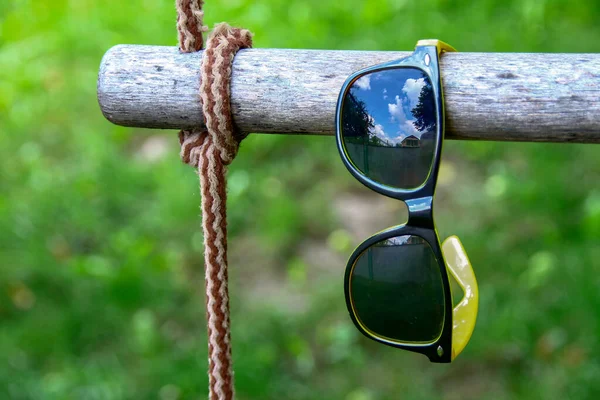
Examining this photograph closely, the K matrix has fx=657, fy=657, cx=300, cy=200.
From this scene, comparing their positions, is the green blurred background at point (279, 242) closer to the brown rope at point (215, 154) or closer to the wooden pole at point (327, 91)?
the brown rope at point (215, 154)

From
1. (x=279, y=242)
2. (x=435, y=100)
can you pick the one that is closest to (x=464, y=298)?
(x=435, y=100)

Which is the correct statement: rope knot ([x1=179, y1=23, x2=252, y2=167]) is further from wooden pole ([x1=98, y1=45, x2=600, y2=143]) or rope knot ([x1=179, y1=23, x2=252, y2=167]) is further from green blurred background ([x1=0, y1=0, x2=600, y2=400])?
green blurred background ([x1=0, y1=0, x2=600, y2=400])

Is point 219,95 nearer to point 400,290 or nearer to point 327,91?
point 327,91

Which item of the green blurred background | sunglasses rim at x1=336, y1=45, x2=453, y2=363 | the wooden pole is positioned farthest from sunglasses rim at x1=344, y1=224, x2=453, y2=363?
the green blurred background

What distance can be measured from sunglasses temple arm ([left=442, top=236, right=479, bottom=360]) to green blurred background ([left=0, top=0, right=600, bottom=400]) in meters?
1.03

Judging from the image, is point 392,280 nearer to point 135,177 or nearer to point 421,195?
point 421,195

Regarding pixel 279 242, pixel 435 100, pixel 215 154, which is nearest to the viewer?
pixel 435 100

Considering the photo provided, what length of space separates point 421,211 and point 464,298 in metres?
0.15

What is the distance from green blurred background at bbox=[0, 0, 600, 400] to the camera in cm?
187

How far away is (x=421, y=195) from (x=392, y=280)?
0.44ft

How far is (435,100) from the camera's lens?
2.47ft

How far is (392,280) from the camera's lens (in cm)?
85

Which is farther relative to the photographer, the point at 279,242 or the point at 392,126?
the point at 279,242

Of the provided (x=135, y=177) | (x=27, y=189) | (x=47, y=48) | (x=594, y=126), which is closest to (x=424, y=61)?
(x=594, y=126)
